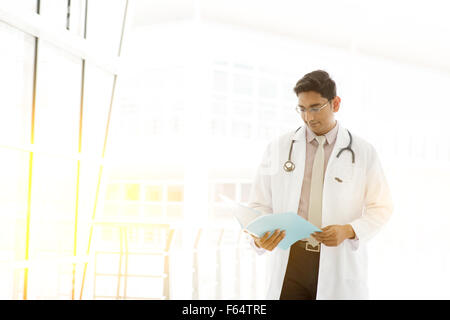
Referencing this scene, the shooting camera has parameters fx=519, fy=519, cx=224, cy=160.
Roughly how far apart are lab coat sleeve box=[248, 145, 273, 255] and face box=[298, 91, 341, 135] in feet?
0.54

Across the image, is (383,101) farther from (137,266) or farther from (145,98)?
(137,266)

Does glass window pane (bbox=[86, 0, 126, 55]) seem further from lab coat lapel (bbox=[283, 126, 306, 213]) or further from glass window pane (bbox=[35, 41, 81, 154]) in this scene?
lab coat lapel (bbox=[283, 126, 306, 213])

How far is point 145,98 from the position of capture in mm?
9688

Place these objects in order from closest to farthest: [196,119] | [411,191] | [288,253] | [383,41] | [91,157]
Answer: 1. [288,253]
2. [91,157]
3. [196,119]
4. [383,41]
5. [411,191]

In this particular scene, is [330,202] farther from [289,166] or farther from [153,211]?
[153,211]

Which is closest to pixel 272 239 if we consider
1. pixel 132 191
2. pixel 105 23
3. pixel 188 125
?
pixel 105 23

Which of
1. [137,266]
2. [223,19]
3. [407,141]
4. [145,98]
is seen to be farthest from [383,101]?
[137,266]

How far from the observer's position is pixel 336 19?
8227 millimetres

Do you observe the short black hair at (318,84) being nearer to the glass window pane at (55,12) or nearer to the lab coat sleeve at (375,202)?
the lab coat sleeve at (375,202)

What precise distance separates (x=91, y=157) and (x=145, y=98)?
640cm

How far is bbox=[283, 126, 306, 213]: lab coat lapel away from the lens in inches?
60.9

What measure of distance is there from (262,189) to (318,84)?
0.37m

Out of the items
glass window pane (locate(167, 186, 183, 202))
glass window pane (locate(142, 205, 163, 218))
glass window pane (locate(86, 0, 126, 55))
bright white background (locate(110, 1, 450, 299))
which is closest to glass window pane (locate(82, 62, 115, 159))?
glass window pane (locate(86, 0, 126, 55))

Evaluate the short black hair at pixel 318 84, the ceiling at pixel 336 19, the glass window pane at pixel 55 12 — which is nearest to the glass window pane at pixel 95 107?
the glass window pane at pixel 55 12
